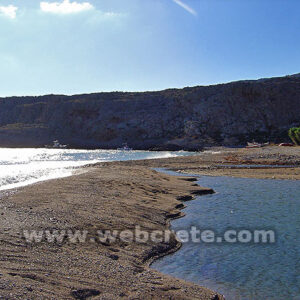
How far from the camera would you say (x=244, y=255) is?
30.8 feet

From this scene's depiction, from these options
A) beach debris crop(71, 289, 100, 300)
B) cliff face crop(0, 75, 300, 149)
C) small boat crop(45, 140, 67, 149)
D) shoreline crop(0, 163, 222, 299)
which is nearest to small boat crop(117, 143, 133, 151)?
cliff face crop(0, 75, 300, 149)

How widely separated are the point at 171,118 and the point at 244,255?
81.0 m

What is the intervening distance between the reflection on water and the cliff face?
58999 millimetres

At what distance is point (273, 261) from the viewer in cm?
896

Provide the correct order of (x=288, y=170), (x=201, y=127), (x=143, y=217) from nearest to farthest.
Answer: (x=143, y=217), (x=288, y=170), (x=201, y=127)

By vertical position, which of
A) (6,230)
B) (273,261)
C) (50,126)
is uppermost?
(50,126)

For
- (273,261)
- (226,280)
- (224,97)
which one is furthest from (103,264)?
(224,97)

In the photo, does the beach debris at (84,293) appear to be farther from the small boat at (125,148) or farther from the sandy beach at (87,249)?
the small boat at (125,148)

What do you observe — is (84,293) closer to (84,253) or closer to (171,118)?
(84,253)

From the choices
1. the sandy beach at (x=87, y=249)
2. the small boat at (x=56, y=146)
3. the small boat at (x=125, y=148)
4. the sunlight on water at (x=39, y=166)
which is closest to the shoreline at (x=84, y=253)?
the sandy beach at (x=87, y=249)

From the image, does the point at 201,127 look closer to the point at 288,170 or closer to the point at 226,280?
the point at 288,170

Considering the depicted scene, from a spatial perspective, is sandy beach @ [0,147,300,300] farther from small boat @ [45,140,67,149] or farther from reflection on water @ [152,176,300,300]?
small boat @ [45,140,67,149]

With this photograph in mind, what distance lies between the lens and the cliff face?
82.3 m

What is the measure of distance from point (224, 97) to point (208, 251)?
8367cm
